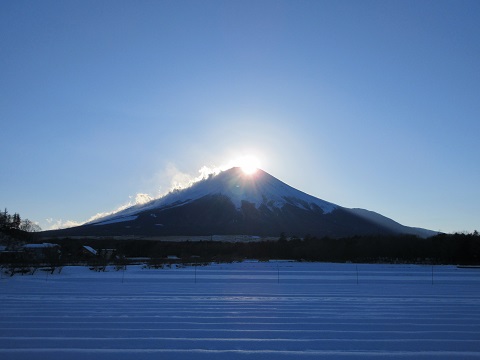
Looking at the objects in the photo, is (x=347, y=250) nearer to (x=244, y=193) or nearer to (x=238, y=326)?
(x=238, y=326)

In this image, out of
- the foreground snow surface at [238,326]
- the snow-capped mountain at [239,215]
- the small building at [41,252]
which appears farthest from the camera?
the snow-capped mountain at [239,215]

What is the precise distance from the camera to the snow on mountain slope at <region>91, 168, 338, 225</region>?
145750 millimetres

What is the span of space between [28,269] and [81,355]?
2524 centimetres

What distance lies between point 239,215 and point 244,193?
20136 mm

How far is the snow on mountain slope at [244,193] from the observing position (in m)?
146

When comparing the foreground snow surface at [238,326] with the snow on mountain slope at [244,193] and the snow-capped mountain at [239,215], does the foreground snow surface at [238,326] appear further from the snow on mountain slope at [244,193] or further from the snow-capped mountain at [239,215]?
the snow on mountain slope at [244,193]

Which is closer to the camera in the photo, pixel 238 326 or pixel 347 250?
pixel 238 326

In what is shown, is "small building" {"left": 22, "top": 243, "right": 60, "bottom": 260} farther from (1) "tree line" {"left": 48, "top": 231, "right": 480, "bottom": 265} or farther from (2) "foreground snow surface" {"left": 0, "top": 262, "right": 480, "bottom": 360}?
(2) "foreground snow surface" {"left": 0, "top": 262, "right": 480, "bottom": 360}

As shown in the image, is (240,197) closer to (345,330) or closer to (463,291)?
(463,291)

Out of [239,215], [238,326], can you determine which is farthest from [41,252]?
[239,215]

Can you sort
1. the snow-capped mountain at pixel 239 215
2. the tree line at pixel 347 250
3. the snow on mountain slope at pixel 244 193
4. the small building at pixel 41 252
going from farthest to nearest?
the snow on mountain slope at pixel 244 193
the snow-capped mountain at pixel 239 215
the tree line at pixel 347 250
the small building at pixel 41 252

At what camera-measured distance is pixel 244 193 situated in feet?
498

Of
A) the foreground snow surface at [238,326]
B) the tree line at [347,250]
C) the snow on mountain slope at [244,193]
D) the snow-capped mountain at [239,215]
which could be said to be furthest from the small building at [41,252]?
the snow on mountain slope at [244,193]

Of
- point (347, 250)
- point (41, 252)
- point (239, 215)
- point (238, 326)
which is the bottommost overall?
point (238, 326)
